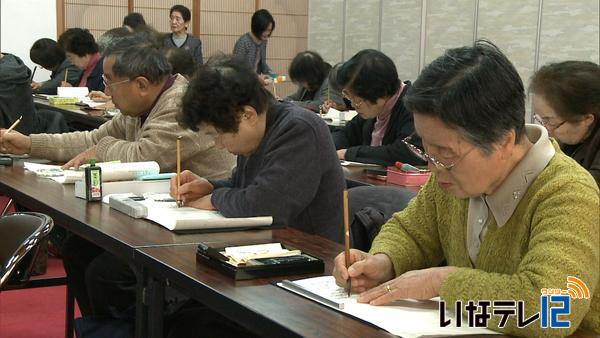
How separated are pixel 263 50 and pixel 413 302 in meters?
8.59

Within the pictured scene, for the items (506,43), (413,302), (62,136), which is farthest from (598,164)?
(506,43)

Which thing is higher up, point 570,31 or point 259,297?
point 570,31

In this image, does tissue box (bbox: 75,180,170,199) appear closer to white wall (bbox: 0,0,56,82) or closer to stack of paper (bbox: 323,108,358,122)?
stack of paper (bbox: 323,108,358,122)

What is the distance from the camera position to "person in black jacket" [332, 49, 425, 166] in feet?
13.6

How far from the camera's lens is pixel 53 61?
8.48 m

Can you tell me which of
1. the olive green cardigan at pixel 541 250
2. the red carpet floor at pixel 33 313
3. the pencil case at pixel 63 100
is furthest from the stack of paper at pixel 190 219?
the pencil case at pixel 63 100

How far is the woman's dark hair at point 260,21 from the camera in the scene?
32.2 ft

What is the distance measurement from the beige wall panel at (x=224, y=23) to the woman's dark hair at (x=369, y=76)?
6.45 meters

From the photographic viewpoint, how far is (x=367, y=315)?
5.31 ft

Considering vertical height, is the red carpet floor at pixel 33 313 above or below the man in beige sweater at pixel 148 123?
below

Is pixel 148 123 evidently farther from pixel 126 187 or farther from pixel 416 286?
pixel 416 286

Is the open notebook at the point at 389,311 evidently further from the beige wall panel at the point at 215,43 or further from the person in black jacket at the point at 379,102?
the beige wall panel at the point at 215,43

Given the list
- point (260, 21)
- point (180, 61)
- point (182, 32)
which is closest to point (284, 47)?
point (260, 21)

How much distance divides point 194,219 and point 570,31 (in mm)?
5255
